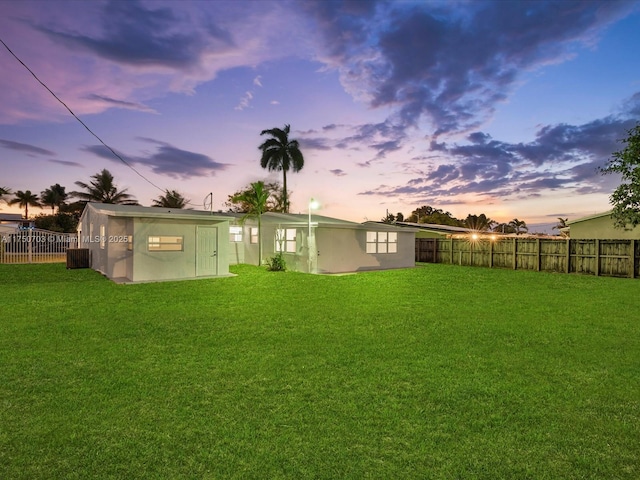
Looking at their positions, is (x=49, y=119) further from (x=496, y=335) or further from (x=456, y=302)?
(x=496, y=335)

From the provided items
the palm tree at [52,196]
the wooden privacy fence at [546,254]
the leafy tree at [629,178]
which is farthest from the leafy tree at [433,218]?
the palm tree at [52,196]

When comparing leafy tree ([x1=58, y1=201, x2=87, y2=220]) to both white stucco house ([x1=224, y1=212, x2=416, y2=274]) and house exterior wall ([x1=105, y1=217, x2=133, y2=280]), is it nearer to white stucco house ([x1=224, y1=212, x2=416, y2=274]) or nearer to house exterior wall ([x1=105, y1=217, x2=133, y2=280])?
white stucco house ([x1=224, y1=212, x2=416, y2=274])

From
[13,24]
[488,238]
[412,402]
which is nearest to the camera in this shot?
[412,402]

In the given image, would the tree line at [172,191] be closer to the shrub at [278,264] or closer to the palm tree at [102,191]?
the palm tree at [102,191]

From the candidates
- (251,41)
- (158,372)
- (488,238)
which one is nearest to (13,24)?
(251,41)

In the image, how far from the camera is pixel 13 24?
11.5 metres

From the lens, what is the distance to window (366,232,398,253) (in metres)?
20.1

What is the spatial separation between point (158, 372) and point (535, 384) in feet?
15.6

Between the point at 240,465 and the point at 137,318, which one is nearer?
the point at 240,465

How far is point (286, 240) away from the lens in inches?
793

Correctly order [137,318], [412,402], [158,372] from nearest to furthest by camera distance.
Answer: [412,402]
[158,372]
[137,318]

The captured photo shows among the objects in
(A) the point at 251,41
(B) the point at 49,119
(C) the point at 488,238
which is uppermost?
(A) the point at 251,41

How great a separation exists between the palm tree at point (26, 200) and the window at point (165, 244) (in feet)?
205

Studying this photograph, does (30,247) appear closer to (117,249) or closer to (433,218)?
(117,249)
